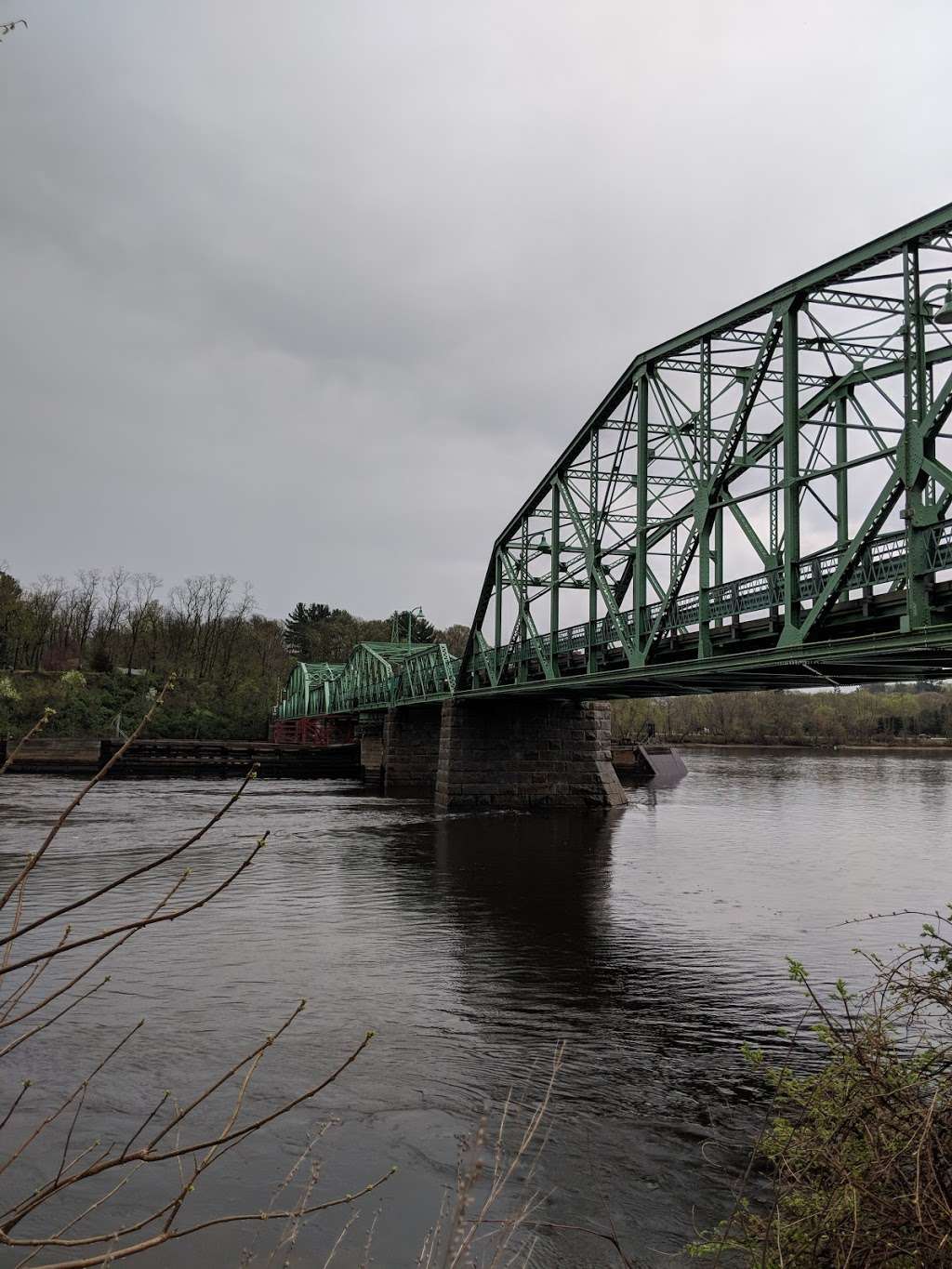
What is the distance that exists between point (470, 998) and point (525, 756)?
3144 cm

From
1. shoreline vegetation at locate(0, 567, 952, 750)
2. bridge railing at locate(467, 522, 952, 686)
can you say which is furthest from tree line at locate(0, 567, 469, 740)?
bridge railing at locate(467, 522, 952, 686)

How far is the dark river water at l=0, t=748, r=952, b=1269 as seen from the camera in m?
7.65

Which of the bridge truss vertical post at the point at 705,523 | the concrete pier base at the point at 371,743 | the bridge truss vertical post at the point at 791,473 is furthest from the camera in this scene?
the concrete pier base at the point at 371,743

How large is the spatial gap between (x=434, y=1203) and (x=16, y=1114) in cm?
417

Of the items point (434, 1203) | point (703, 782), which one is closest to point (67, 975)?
point (434, 1203)

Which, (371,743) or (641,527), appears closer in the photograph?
(641,527)

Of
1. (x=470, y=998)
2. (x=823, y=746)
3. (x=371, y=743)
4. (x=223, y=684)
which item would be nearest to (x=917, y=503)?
(x=470, y=998)

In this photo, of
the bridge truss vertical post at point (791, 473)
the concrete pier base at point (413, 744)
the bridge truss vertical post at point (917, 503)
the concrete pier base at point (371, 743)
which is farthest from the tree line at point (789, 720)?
the bridge truss vertical post at point (917, 503)

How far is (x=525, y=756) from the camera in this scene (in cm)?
4453

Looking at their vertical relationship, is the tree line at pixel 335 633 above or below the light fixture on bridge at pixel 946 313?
above

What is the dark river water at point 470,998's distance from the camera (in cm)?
765

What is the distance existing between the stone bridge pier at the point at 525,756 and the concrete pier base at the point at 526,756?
0.04 m

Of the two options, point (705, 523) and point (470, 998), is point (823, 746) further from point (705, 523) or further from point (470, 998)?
point (470, 998)

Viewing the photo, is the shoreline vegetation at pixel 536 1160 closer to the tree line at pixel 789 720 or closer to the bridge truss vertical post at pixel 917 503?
the bridge truss vertical post at pixel 917 503
